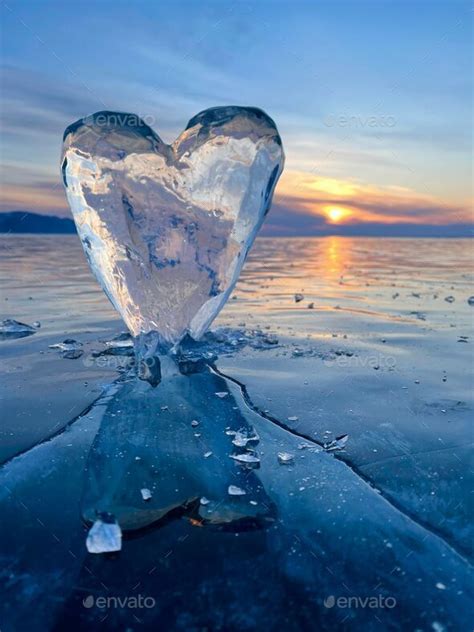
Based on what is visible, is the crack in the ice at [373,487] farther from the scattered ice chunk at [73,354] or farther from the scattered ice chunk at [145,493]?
the scattered ice chunk at [73,354]

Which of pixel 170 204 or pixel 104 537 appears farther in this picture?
pixel 170 204

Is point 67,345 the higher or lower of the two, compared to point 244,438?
higher

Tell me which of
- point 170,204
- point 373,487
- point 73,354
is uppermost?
point 170,204

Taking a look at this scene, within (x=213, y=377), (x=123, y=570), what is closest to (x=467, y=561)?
(x=123, y=570)

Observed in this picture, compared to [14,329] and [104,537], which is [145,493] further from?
[14,329]

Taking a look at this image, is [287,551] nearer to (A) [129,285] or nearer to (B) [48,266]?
(A) [129,285]

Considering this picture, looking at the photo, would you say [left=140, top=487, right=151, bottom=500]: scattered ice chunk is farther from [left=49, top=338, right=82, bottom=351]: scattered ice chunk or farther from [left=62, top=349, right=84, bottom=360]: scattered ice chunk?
[left=49, top=338, right=82, bottom=351]: scattered ice chunk

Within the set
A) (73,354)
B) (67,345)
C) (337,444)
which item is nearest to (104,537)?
(337,444)

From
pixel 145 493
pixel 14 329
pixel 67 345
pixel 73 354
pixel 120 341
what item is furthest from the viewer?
pixel 14 329
